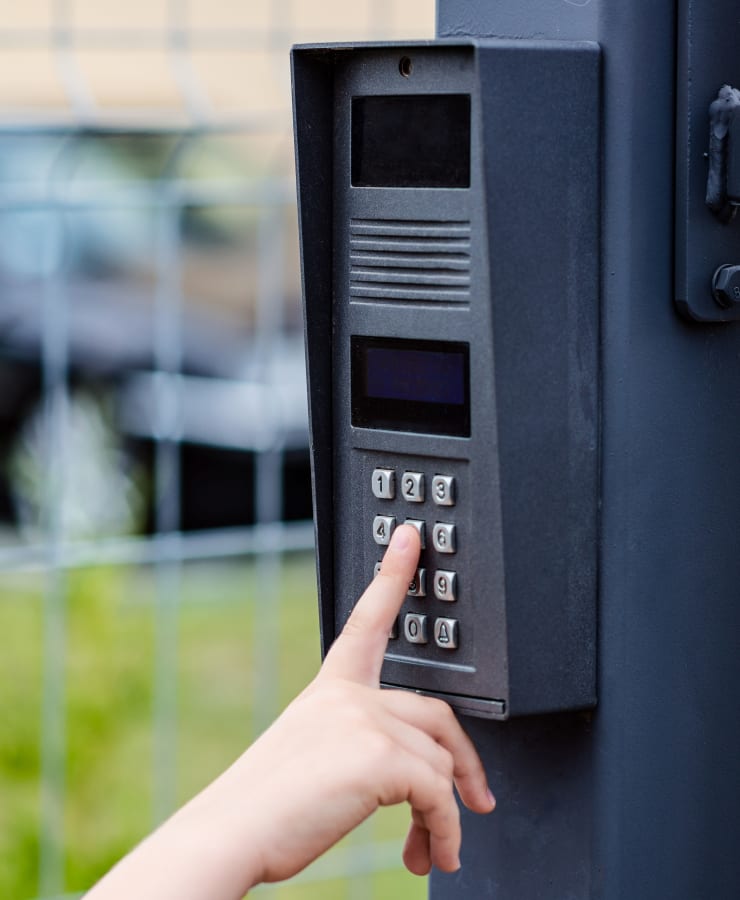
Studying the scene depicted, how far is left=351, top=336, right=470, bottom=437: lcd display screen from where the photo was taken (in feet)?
3.26

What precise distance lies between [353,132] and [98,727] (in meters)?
2.04

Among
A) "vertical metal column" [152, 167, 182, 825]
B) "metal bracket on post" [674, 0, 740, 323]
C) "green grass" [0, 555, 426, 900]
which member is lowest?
"green grass" [0, 555, 426, 900]

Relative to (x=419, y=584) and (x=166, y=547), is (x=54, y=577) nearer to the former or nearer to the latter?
(x=166, y=547)

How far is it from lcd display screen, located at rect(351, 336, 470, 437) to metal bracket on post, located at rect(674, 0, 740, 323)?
0.53 ft

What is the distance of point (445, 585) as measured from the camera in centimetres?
101

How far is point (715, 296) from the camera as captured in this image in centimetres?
102

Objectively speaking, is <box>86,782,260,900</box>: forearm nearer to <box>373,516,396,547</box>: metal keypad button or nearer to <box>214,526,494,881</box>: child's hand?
<box>214,526,494,881</box>: child's hand


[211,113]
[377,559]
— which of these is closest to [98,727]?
[211,113]

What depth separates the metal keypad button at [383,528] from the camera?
1.05m

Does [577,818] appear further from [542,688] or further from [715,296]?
[715,296]

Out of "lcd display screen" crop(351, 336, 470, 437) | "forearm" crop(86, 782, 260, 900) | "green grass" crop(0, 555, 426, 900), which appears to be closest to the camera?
"forearm" crop(86, 782, 260, 900)

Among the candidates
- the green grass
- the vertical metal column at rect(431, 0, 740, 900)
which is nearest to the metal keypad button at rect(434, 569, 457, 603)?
the vertical metal column at rect(431, 0, 740, 900)

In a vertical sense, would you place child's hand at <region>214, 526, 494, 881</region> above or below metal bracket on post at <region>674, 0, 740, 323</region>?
below

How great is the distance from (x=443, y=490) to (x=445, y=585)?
0.06 m
